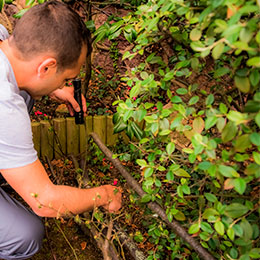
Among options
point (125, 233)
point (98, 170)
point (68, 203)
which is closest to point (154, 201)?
point (68, 203)

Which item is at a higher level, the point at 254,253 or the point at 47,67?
the point at 47,67

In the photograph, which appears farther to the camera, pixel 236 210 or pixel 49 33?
pixel 49 33

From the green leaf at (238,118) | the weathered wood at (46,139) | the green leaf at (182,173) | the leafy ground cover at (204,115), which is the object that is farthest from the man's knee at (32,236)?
the green leaf at (238,118)

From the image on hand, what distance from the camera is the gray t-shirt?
1.35m

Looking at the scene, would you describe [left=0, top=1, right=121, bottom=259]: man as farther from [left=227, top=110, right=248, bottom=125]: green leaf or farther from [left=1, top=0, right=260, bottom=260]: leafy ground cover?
[left=227, top=110, right=248, bottom=125]: green leaf

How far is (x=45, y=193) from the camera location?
143 centimetres

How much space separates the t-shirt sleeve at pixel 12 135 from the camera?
1.35 metres

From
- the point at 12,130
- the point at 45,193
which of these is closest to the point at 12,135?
the point at 12,130

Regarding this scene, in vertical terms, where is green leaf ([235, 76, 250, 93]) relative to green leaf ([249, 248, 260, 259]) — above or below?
Answer: above

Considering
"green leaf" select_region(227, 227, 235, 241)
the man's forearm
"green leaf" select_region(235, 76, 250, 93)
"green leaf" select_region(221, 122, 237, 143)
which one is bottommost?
the man's forearm

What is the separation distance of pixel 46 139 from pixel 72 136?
26 cm

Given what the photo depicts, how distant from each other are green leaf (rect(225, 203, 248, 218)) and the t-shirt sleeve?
91 centimetres

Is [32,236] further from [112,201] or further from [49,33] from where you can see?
[49,33]

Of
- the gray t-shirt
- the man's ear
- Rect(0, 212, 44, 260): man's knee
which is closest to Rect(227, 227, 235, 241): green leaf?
the gray t-shirt
